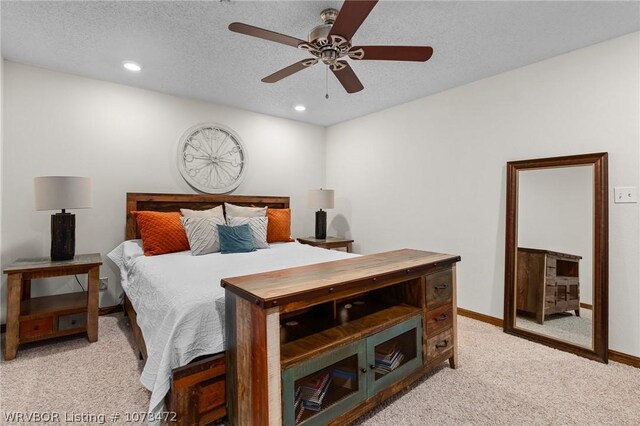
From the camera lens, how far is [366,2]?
4.43ft

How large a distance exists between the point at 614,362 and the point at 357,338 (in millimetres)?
2141

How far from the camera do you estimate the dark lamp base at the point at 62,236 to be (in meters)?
2.52

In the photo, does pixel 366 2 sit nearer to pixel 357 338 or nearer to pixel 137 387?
pixel 357 338

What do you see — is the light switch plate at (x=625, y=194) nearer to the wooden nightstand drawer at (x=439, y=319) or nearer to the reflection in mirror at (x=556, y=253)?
the reflection in mirror at (x=556, y=253)

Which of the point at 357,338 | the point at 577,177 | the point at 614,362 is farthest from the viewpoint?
the point at 577,177

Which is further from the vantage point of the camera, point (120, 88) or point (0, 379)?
point (120, 88)

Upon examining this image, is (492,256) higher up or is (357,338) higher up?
(492,256)

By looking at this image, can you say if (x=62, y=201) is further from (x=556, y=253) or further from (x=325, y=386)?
(x=556, y=253)

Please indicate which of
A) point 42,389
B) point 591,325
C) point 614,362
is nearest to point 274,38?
point 42,389

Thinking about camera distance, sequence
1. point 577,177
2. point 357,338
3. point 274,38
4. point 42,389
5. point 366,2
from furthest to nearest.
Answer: point 577,177, point 42,389, point 274,38, point 357,338, point 366,2

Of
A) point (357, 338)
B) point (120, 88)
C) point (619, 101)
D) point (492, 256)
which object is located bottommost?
point (357, 338)

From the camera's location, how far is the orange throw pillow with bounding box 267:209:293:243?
3.56 meters

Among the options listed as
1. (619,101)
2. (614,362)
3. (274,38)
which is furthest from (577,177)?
(274,38)

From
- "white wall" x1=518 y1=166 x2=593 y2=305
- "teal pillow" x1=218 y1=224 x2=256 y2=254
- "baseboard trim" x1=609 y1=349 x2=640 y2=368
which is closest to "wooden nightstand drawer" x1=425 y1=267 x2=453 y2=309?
"white wall" x1=518 y1=166 x2=593 y2=305
